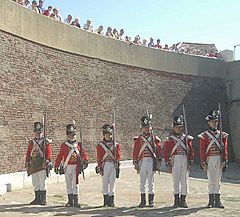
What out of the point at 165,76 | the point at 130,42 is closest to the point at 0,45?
the point at 130,42

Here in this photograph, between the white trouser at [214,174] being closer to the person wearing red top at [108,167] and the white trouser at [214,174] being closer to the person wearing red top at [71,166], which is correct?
the person wearing red top at [108,167]

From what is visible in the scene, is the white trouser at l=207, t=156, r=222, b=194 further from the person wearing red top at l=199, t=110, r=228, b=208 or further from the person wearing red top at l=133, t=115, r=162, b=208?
the person wearing red top at l=133, t=115, r=162, b=208

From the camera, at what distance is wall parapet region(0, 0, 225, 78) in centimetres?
1362

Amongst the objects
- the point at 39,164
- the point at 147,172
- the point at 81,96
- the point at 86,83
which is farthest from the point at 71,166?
the point at 86,83

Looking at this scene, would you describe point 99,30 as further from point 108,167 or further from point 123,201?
point 108,167

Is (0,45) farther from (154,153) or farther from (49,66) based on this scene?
(154,153)

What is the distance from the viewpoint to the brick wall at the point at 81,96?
13266 mm

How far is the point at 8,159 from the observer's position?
42.4 ft

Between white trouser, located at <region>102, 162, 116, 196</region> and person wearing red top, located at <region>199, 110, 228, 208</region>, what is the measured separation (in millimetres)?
2009

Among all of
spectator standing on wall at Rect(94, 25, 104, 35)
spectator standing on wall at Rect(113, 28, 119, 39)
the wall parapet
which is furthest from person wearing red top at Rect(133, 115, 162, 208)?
spectator standing on wall at Rect(113, 28, 119, 39)

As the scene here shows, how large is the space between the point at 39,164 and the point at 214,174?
12.9ft

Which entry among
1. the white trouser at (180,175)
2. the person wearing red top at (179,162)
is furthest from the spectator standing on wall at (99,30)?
the white trouser at (180,175)

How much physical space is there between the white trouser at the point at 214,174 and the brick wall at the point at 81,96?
6.05m

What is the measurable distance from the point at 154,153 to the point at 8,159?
5.13 meters
